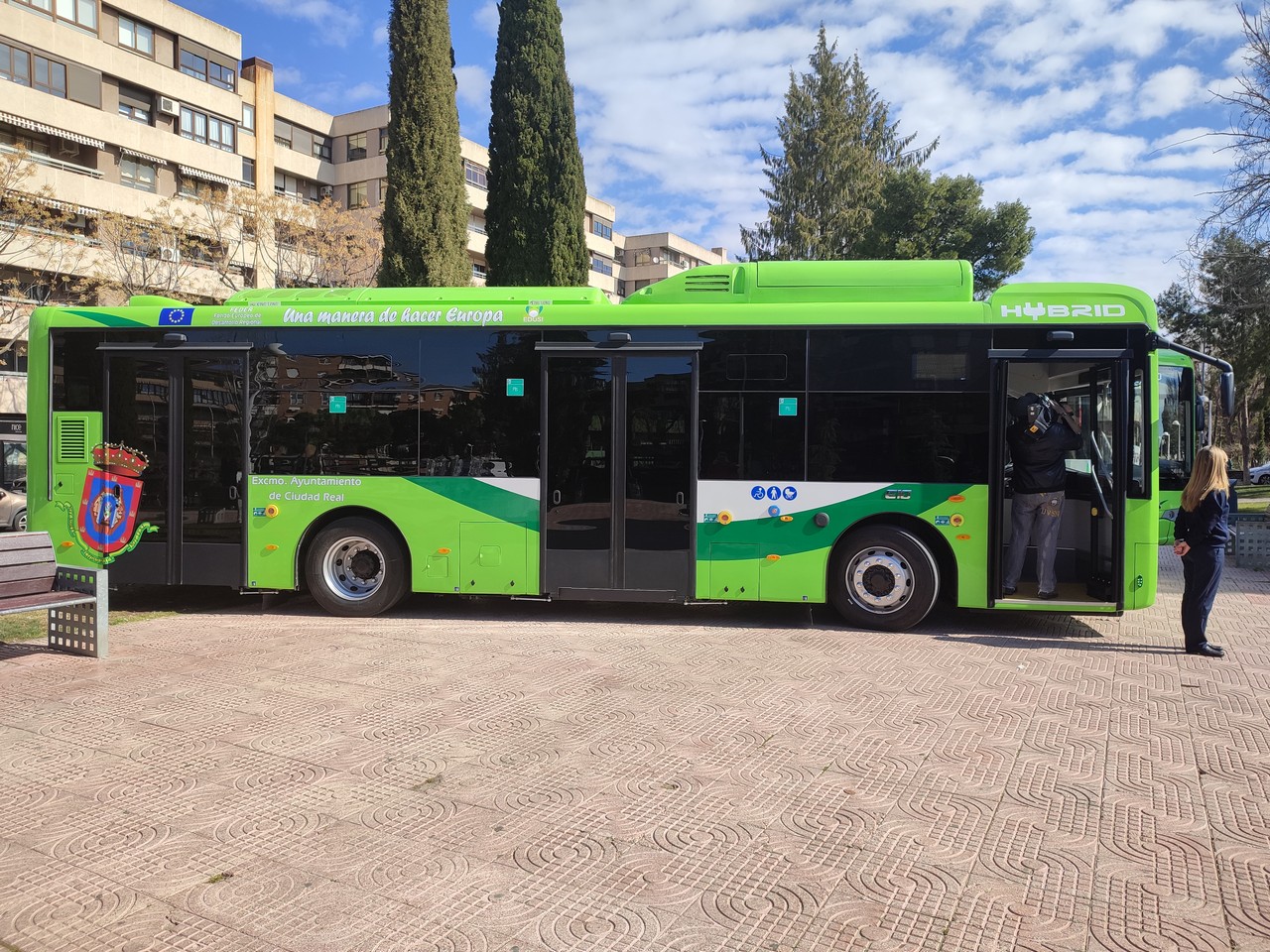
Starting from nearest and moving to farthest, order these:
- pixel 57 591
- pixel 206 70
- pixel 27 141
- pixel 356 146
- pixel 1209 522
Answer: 1. pixel 57 591
2. pixel 1209 522
3. pixel 27 141
4. pixel 206 70
5. pixel 356 146

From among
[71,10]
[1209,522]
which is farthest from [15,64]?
[1209,522]

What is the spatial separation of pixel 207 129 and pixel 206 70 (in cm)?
279

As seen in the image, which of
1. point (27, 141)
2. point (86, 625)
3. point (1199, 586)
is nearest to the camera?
point (86, 625)

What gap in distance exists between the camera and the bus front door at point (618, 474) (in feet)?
28.4

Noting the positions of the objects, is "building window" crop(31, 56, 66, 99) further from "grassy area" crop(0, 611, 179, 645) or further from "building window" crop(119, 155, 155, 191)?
"grassy area" crop(0, 611, 179, 645)

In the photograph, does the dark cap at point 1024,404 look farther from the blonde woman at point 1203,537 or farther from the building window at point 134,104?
the building window at point 134,104

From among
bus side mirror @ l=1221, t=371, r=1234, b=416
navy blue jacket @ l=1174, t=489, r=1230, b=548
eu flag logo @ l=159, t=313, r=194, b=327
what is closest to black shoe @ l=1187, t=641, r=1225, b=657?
navy blue jacket @ l=1174, t=489, r=1230, b=548

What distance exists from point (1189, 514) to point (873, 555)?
2725 millimetres

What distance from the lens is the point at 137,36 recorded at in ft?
122

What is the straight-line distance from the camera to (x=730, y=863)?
366 cm

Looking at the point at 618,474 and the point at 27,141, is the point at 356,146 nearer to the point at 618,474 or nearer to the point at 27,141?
the point at 27,141

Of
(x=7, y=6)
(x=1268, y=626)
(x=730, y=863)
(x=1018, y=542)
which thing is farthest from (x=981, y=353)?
(x=7, y=6)

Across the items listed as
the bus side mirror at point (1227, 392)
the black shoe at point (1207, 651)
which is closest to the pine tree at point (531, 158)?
the bus side mirror at point (1227, 392)

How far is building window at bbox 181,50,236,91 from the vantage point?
3928 cm
